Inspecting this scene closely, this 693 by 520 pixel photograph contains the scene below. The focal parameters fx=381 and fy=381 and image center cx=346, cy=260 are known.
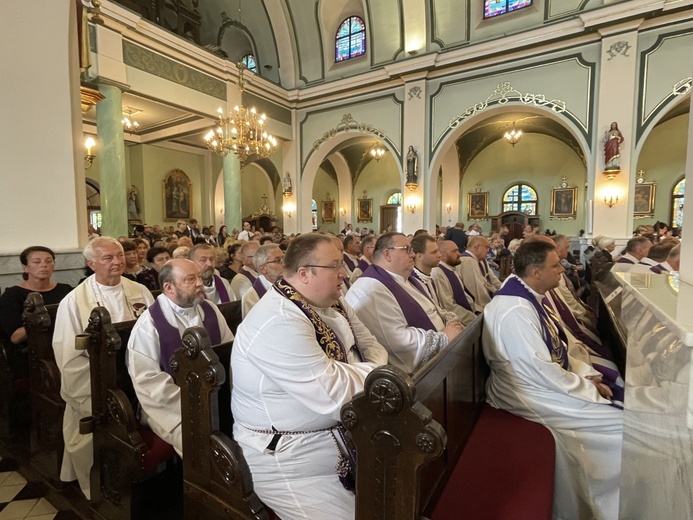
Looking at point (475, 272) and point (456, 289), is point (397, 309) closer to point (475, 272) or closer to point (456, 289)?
point (456, 289)

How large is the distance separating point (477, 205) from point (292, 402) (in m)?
17.4

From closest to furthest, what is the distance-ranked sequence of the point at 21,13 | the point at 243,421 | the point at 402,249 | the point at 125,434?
the point at 243,421 < the point at 125,434 < the point at 402,249 < the point at 21,13

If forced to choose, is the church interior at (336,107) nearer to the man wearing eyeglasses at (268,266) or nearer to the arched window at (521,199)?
the arched window at (521,199)

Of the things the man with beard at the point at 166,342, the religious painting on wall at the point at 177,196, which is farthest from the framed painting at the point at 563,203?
the man with beard at the point at 166,342

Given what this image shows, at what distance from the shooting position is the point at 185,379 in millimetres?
1608

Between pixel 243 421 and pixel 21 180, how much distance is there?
3.72m

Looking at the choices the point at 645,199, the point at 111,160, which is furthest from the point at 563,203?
the point at 111,160

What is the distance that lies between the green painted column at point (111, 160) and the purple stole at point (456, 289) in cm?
678

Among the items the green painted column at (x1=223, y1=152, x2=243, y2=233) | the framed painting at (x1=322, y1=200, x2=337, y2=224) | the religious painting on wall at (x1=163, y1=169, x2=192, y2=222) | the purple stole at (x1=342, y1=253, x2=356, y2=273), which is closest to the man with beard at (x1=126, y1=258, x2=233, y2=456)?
the purple stole at (x1=342, y1=253, x2=356, y2=273)

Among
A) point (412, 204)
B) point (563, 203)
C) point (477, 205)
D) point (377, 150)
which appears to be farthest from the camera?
point (477, 205)

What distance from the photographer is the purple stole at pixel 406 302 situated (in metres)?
2.93

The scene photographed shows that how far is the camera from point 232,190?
10703 millimetres

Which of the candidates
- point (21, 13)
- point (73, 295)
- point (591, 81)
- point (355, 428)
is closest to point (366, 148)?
point (591, 81)

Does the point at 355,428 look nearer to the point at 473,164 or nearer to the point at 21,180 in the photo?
the point at 21,180
